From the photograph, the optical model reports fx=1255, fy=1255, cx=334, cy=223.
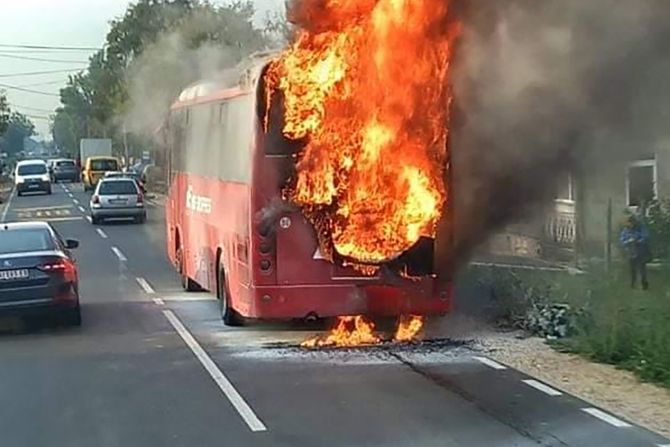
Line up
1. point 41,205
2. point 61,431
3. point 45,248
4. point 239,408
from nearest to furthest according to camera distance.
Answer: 1. point 61,431
2. point 239,408
3. point 45,248
4. point 41,205

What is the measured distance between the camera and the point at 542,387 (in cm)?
1119

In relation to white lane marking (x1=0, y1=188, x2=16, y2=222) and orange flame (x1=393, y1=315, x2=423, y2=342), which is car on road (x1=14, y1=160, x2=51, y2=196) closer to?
white lane marking (x1=0, y1=188, x2=16, y2=222)

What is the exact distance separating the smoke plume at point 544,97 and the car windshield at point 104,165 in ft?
185

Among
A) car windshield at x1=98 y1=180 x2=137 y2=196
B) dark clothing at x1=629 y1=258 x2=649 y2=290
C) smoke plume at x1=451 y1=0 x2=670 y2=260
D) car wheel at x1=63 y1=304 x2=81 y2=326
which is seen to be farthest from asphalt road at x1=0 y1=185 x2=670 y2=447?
car windshield at x1=98 y1=180 x2=137 y2=196

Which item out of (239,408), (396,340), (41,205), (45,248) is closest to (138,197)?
(41,205)

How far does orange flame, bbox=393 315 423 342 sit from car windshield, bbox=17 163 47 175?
54658mm

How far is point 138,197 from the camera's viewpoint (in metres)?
41.5

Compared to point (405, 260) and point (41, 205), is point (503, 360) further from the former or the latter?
point (41, 205)

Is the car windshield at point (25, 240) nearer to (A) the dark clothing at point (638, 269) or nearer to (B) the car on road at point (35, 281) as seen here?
(B) the car on road at point (35, 281)

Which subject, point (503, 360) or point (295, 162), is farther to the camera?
point (295, 162)

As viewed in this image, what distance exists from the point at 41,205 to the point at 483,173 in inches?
1714

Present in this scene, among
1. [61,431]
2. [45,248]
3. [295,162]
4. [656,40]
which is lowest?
[61,431]

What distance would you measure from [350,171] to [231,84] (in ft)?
9.63

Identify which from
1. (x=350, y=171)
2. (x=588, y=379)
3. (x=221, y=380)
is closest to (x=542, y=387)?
(x=588, y=379)
